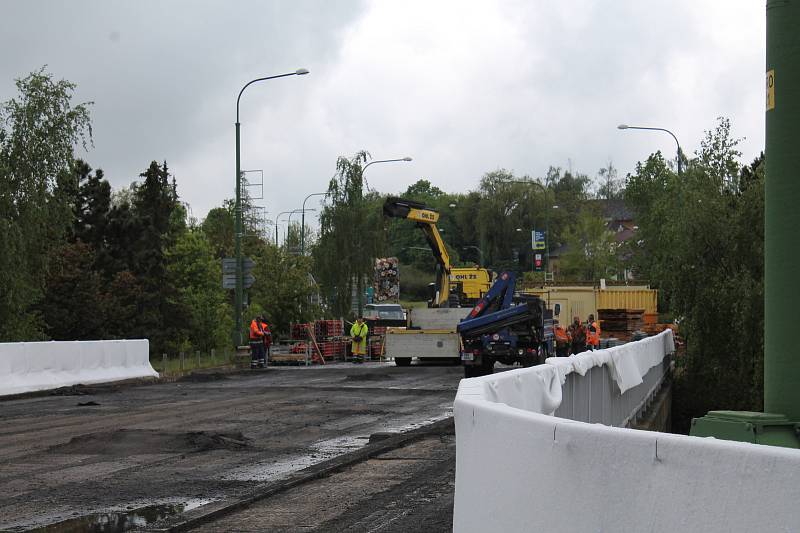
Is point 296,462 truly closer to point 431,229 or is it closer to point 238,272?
point 431,229

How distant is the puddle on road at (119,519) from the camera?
8.27 m

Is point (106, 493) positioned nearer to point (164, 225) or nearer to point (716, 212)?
point (716, 212)

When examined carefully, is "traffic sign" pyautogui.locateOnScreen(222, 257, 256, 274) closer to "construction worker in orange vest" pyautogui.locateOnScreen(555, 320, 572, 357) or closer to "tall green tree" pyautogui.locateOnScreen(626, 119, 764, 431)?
"construction worker in orange vest" pyautogui.locateOnScreen(555, 320, 572, 357)

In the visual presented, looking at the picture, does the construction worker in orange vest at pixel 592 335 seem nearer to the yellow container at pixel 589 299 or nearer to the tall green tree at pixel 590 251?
the yellow container at pixel 589 299

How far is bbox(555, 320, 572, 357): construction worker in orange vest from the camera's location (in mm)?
35781

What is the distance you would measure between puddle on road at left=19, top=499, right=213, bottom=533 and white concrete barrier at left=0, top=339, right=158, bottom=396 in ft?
49.2

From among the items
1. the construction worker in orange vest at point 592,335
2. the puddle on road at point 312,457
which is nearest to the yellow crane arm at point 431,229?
the construction worker in orange vest at point 592,335

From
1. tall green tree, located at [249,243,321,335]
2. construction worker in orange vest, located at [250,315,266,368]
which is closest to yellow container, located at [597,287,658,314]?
tall green tree, located at [249,243,321,335]

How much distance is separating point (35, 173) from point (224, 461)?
2876cm

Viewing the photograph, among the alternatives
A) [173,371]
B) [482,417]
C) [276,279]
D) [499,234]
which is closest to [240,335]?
[173,371]

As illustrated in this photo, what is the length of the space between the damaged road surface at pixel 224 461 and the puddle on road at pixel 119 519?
0.04 feet

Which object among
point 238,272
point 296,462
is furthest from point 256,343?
point 296,462

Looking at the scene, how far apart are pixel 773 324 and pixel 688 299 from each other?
71.7 feet

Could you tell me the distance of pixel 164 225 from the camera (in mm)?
61938
